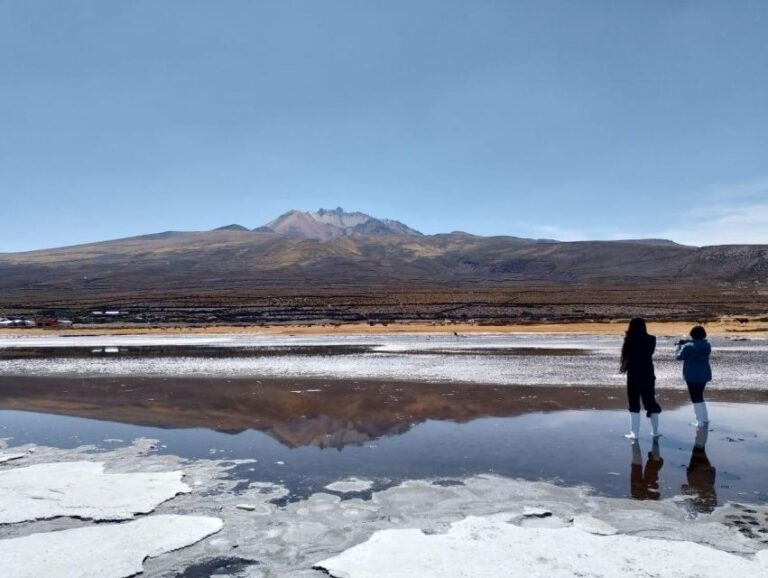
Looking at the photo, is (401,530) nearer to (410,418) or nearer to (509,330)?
(410,418)

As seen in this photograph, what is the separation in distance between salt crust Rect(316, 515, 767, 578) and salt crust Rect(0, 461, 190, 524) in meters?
3.02

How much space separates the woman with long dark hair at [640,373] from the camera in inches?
400

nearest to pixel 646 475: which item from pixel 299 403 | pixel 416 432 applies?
pixel 416 432

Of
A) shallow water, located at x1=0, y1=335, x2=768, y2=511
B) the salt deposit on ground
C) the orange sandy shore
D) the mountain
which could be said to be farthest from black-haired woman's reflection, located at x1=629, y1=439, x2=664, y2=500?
the mountain

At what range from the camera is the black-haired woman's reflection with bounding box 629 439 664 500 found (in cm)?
735

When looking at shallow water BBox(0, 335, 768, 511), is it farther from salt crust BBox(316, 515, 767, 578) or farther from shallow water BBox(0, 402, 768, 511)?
salt crust BBox(316, 515, 767, 578)

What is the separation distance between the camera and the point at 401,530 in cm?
633

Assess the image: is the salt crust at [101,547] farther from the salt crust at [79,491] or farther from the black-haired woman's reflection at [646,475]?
the black-haired woman's reflection at [646,475]

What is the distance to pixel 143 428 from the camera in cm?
1202

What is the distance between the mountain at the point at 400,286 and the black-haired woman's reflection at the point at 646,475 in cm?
4699

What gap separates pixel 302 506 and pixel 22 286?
16901 cm

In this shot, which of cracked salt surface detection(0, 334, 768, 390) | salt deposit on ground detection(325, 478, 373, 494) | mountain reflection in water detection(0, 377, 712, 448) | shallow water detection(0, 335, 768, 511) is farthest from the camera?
cracked salt surface detection(0, 334, 768, 390)

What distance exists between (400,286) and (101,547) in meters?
120

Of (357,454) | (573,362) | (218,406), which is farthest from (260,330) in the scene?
(357,454)
